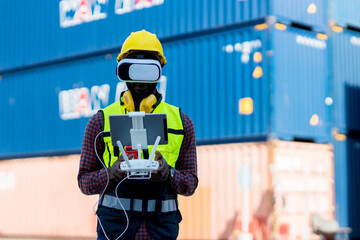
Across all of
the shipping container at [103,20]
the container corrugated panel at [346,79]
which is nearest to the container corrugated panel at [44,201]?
the shipping container at [103,20]

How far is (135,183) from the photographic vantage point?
2.70 meters

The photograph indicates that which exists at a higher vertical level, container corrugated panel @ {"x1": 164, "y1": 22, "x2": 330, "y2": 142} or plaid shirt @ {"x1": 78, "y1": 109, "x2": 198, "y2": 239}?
container corrugated panel @ {"x1": 164, "y1": 22, "x2": 330, "y2": 142}

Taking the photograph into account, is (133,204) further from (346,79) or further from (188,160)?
(346,79)

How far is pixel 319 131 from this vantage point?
46.5ft

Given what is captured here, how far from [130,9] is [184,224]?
20.6 ft

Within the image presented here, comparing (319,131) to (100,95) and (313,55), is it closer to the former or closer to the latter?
(313,55)

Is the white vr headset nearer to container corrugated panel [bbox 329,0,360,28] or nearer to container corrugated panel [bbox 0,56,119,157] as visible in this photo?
container corrugated panel [bbox 329,0,360,28]

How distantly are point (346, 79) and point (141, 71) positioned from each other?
13.7m

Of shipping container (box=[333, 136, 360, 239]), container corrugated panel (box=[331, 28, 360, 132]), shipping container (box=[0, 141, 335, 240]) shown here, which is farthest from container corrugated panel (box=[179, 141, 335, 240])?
container corrugated panel (box=[331, 28, 360, 132])

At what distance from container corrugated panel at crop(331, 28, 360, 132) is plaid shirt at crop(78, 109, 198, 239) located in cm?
1244

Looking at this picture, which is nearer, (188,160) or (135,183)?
(135,183)

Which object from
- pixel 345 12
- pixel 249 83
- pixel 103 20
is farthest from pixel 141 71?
pixel 103 20

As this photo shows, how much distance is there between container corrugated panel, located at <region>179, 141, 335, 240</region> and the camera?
13.0 metres

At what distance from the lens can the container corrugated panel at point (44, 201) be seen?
17781 millimetres
